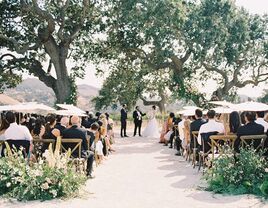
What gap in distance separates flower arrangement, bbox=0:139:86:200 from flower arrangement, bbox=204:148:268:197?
9.21 feet

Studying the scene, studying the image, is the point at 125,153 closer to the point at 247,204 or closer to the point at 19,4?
the point at 247,204

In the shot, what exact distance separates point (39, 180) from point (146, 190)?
2.30 m

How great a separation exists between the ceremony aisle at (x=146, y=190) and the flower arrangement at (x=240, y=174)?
11.8 inches

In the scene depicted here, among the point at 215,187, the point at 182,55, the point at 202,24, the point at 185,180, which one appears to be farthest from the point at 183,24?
the point at 215,187

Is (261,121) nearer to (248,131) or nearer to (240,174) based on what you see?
(248,131)

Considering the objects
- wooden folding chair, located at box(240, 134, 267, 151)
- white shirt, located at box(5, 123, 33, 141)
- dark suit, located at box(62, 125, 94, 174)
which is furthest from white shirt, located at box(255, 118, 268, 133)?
white shirt, located at box(5, 123, 33, 141)

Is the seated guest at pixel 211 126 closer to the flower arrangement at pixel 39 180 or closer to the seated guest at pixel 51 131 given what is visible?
the seated guest at pixel 51 131

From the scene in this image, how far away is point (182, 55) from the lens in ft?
104

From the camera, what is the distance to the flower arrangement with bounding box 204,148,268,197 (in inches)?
366

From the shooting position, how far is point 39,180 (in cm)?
916

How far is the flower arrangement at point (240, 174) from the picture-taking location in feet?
30.5

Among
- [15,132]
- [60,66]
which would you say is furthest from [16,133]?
[60,66]

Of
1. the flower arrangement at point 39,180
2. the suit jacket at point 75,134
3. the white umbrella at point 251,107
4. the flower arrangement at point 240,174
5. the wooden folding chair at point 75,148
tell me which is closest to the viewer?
the flower arrangement at point 39,180

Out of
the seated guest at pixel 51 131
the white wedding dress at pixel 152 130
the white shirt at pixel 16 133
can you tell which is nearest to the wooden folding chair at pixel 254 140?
the seated guest at pixel 51 131
